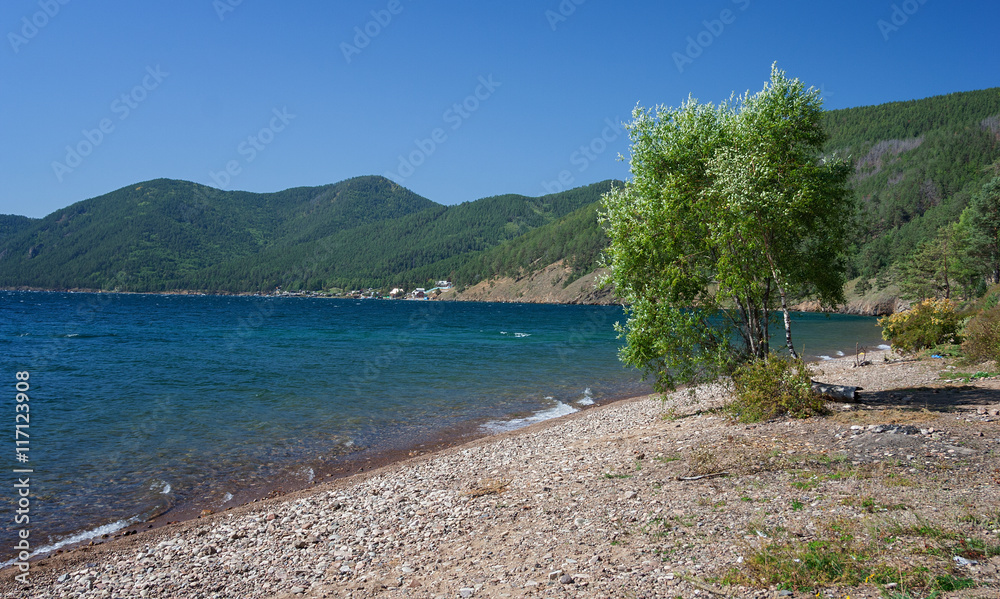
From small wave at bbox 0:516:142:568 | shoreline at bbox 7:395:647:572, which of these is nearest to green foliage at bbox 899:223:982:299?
shoreline at bbox 7:395:647:572

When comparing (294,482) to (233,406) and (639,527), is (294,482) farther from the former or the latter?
(233,406)

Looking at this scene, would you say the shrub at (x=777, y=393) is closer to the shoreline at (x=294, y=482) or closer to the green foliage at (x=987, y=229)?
the shoreline at (x=294, y=482)

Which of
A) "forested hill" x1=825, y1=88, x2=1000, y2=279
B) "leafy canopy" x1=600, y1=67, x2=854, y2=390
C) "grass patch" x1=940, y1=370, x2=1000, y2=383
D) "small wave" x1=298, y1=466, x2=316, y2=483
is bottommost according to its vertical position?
"small wave" x1=298, y1=466, x2=316, y2=483

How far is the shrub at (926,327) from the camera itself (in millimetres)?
29031

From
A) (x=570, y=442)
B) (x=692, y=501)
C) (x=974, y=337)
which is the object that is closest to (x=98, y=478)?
(x=570, y=442)

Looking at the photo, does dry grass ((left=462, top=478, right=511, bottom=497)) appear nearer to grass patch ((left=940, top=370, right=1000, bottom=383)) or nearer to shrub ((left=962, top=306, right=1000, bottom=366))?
grass patch ((left=940, top=370, right=1000, bottom=383))

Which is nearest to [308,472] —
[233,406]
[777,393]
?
[233,406]

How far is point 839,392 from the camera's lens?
15.3 metres

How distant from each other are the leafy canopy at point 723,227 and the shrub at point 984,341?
28.7 ft

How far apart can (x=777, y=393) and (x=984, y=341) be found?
13605mm

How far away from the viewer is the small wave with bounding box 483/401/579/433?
21.8 m

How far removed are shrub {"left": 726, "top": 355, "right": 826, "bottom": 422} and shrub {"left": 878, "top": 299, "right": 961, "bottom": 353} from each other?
22.0 meters

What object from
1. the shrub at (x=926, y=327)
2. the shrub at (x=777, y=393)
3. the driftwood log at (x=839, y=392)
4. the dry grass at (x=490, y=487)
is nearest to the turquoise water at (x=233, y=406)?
the dry grass at (x=490, y=487)

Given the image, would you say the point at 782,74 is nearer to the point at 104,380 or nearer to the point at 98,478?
the point at 98,478
